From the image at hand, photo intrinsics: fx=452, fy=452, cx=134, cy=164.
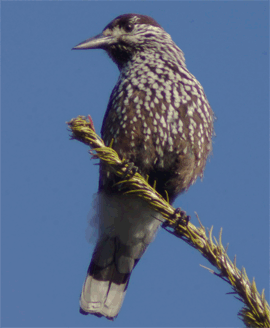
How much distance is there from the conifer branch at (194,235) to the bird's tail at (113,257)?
→ 1.39 metres

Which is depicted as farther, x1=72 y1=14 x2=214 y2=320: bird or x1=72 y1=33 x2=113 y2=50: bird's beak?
x1=72 y1=33 x2=113 y2=50: bird's beak

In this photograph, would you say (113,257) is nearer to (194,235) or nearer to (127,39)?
(194,235)

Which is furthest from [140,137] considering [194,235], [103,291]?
[103,291]

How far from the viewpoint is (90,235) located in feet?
15.8

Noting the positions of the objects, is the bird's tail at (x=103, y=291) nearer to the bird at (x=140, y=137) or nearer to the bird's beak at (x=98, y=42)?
the bird at (x=140, y=137)

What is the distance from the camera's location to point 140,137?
13.3ft

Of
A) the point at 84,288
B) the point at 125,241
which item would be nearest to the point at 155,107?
the point at 125,241

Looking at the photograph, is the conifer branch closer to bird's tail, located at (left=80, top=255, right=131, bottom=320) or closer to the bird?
the bird

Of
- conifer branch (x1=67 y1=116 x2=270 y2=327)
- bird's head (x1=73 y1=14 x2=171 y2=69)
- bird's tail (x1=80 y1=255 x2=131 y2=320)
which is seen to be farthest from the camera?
bird's head (x1=73 y1=14 x2=171 y2=69)

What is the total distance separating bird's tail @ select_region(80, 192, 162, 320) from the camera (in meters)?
→ 4.66

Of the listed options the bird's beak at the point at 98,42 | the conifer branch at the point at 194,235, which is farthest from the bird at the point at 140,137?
the conifer branch at the point at 194,235

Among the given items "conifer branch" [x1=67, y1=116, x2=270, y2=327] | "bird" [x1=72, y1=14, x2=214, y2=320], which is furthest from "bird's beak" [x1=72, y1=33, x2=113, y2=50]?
"conifer branch" [x1=67, y1=116, x2=270, y2=327]

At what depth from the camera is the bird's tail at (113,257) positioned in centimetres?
466

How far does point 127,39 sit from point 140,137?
1.41 meters
